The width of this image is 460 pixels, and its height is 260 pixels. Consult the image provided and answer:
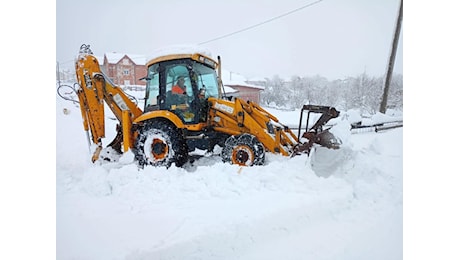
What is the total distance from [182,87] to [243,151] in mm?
582

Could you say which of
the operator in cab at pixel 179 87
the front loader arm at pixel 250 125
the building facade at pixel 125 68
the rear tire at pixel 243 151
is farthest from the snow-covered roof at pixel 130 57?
the rear tire at pixel 243 151

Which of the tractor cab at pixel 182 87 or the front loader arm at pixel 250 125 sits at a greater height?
the tractor cab at pixel 182 87

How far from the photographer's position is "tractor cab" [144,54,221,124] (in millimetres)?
1675

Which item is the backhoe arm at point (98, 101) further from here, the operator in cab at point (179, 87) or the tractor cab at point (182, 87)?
the operator in cab at point (179, 87)

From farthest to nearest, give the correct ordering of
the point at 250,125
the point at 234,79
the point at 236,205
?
the point at 250,125 → the point at 234,79 → the point at 236,205

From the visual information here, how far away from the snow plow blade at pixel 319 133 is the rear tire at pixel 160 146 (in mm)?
725

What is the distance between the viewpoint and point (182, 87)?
1766mm

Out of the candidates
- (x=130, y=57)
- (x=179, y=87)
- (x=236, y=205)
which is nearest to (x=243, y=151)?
(x=236, y=205)

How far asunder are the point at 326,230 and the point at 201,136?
916 millimetres

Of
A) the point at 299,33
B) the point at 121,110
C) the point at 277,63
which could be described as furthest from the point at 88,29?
the point at 299,33

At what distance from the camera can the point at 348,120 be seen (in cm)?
148

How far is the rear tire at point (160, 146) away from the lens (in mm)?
1622

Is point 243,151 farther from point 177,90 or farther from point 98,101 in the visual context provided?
point 98,101

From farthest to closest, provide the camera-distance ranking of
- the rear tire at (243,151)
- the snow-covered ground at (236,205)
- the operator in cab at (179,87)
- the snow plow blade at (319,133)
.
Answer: the operator in cab at (179,87), the rear tire at (243,151), the snow plow blade at (319,133), the snow-covered ground at (236,205)
